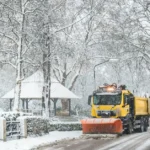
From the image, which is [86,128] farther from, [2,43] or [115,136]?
[2,43]

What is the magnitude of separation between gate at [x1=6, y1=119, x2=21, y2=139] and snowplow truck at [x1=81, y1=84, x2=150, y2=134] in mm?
4845

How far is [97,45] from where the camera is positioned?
154ft

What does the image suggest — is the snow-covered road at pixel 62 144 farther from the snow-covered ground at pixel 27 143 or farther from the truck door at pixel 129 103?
the truck door at pixel 129 103

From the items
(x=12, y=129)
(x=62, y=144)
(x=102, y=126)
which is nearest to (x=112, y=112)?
(x=102, y=126)

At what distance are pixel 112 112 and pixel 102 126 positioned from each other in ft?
6.37

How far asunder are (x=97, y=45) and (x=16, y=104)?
22.1 metres

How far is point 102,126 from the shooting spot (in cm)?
2444

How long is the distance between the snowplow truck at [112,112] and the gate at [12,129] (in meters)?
4.85

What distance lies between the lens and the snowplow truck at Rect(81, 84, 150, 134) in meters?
24.4

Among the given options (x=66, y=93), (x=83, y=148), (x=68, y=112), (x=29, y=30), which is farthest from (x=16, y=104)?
(x=68, y=112)

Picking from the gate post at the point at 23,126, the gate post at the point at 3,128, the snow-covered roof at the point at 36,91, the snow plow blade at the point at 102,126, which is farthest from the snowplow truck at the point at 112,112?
the snow-covered roof at the point at 36,91

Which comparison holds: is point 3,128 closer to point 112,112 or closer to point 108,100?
point 112,112

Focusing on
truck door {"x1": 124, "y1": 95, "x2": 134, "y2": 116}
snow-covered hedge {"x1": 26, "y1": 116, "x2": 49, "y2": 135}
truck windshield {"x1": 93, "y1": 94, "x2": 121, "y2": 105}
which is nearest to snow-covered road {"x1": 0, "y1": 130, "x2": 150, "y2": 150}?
snow-covered hedge {"x1": 26, "y1": 116, "x2": 49, "y2": 135}

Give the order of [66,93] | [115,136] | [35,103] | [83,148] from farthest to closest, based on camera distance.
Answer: [35,103] < [66,93] < [115,136] < [83,148]
